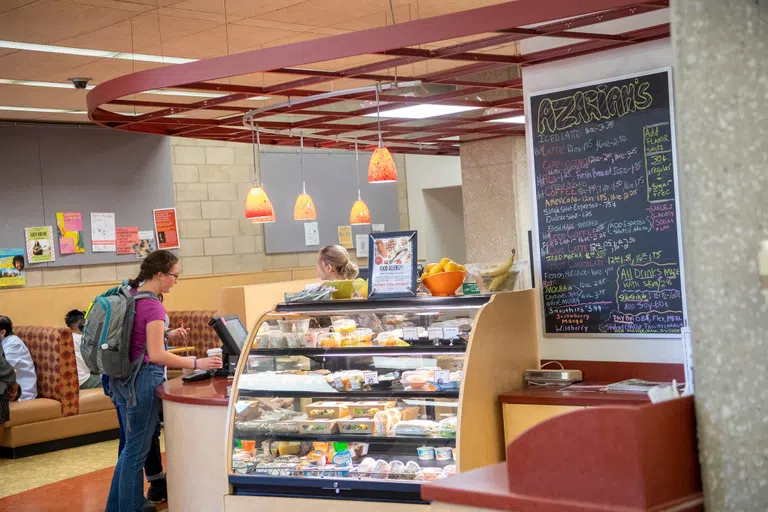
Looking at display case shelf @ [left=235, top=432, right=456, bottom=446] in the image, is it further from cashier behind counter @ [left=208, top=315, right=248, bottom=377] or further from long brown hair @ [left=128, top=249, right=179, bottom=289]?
long brown hair @ [left=128, top=249, right=179, bottom=289]

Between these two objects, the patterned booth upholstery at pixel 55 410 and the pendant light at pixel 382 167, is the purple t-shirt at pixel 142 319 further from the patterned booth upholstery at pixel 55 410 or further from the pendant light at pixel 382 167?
the patterned booth upholstery at pixel 55 410

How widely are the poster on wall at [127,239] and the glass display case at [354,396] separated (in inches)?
284

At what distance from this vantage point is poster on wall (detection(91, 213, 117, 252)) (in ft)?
38.1

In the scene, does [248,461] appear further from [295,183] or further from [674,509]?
[295,183]

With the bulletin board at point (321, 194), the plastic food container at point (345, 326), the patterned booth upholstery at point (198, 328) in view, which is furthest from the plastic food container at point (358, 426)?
the bulletin board at point (321, 194)

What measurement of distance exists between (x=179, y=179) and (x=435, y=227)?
4.30m

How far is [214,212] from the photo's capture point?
12.8 metres

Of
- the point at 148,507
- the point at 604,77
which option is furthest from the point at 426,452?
the point at 148,507

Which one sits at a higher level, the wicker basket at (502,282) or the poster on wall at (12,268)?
the poster on wall at (12,268)

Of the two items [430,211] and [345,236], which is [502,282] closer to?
[345,236]

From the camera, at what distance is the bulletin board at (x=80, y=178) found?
11.0 metres

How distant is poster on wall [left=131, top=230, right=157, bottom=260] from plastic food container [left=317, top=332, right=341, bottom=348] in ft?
24.2

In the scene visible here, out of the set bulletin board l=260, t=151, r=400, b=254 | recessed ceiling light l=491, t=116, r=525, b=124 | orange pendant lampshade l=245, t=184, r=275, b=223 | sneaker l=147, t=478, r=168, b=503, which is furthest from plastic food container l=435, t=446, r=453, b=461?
bulletin board l=260, t=151, r=400, b=254

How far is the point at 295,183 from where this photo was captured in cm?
1350
